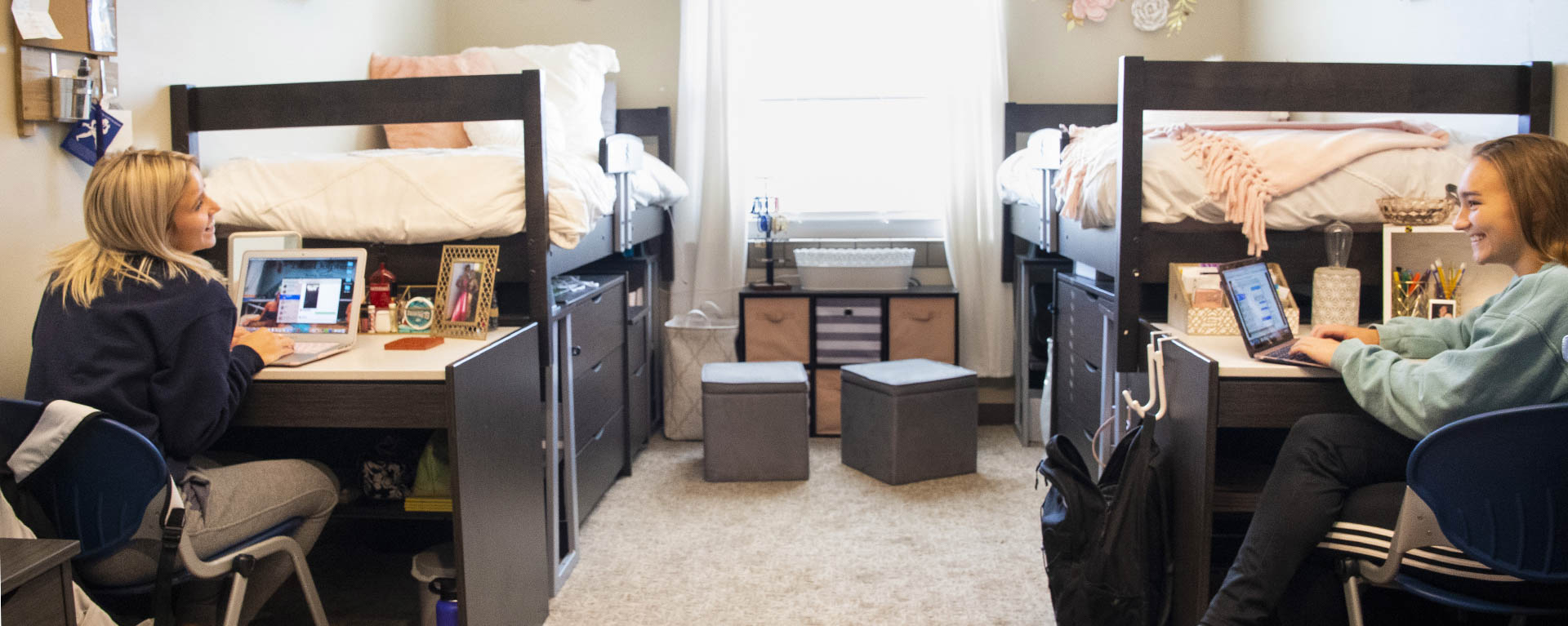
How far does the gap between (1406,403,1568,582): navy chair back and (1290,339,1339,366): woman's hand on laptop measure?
1.05 feet

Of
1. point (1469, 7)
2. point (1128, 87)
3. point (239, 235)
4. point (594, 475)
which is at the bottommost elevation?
point (594, 475)

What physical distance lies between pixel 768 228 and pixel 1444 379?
2701 mm

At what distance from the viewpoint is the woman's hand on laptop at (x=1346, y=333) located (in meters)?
1.97

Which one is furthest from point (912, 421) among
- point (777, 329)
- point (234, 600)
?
point (234, 600)

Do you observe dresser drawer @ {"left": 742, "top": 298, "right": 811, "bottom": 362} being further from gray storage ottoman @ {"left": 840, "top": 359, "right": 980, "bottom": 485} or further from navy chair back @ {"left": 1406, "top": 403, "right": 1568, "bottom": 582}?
navy chair back @ {"left": 1406, "top": 403, "right": 1568, "bottom": 582}

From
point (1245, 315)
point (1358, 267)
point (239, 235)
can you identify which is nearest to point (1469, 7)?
point (1358, 267)

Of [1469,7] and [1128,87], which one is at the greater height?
[1469,7]

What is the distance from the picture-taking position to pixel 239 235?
229cm

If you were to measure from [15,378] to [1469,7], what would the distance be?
3289 mm

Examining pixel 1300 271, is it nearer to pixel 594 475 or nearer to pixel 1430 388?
pixel 1430 388

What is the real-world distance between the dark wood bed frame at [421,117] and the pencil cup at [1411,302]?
5.71 feet

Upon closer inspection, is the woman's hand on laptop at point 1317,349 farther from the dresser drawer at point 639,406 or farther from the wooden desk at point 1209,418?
the dresser drawer at point 639,406

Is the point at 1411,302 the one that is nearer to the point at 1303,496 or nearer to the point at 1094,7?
the point at 1303,496

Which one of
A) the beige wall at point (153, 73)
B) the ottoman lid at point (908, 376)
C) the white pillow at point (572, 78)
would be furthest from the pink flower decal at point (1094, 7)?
the beige wall at point (153, 73)
